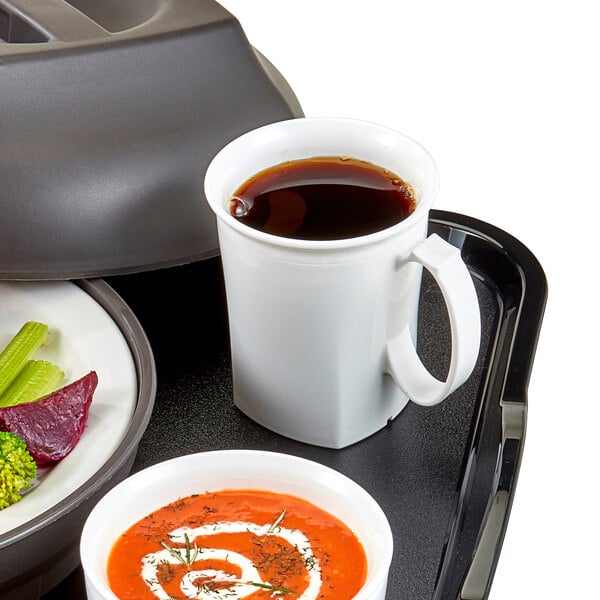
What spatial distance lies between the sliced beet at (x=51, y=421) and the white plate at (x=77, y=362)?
2cm

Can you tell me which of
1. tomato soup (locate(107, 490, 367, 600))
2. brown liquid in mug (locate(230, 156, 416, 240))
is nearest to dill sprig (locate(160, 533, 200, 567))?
tomato soup (locate(107, 490, 367, 600))

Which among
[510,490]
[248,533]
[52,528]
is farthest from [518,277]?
[52,528]

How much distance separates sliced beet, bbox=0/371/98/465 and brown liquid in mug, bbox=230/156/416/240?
0.38m

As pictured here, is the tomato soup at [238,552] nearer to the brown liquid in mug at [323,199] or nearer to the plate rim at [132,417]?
the plate rim at [132,417]

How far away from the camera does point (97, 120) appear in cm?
195

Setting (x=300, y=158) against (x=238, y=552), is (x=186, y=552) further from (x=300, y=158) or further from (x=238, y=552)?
(x=300, y=158)

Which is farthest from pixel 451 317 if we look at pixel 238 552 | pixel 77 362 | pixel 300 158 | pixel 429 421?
pixel 77 362

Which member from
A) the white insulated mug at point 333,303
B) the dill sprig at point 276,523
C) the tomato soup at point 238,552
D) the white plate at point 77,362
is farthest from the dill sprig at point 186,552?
the white insulated mug at point 333,303

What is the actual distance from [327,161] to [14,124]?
1.70 feet

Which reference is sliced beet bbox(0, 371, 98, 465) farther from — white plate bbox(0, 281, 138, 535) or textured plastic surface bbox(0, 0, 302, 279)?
textured plastic surface bbox(0, 0, 302, 279)

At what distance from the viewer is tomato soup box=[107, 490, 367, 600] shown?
152 cm

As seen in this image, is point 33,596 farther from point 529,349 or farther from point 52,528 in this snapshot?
point 529,349

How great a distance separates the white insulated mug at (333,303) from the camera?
5.85 ft

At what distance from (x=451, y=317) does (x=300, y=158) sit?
0.40 m
